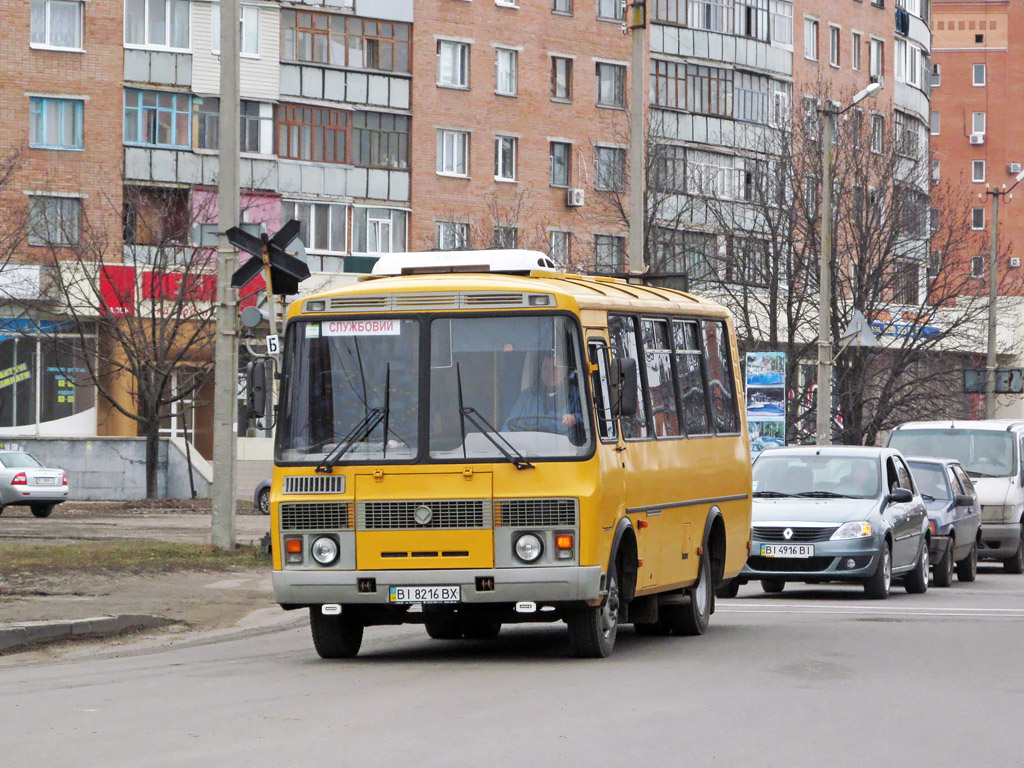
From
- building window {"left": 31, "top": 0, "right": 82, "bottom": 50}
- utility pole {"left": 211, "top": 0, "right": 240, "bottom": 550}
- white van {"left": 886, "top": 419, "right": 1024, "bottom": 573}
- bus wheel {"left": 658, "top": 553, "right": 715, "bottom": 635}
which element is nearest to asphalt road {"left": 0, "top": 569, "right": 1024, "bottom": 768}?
bus wheel {"left": 658, "top": 553, "right": 715, "bottom": 635}

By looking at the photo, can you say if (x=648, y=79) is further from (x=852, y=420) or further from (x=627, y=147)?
(x=852, y=420)

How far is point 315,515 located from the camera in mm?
12195

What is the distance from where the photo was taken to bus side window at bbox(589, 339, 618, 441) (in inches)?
486

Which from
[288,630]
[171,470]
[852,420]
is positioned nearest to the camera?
[288,630]

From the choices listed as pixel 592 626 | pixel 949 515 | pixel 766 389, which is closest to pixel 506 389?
pixel 592 626

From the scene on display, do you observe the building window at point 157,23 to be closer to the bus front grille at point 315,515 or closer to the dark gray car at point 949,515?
the dark gray car at point 949,515

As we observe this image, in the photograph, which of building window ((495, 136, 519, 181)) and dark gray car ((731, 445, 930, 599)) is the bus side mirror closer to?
dark gray car ((731, 445, 930, 599))

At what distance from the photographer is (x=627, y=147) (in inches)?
2157

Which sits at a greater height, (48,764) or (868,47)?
(868,47)

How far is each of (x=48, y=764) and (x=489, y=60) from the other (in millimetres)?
47985

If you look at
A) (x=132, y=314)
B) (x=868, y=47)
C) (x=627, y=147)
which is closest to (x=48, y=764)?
(x=132, y=314)

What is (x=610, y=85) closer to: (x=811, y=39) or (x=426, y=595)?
(x=811, y=39)

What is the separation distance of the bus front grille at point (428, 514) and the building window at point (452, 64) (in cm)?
4246

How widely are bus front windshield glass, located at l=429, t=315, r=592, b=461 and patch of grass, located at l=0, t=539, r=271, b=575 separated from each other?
25.6 ft
